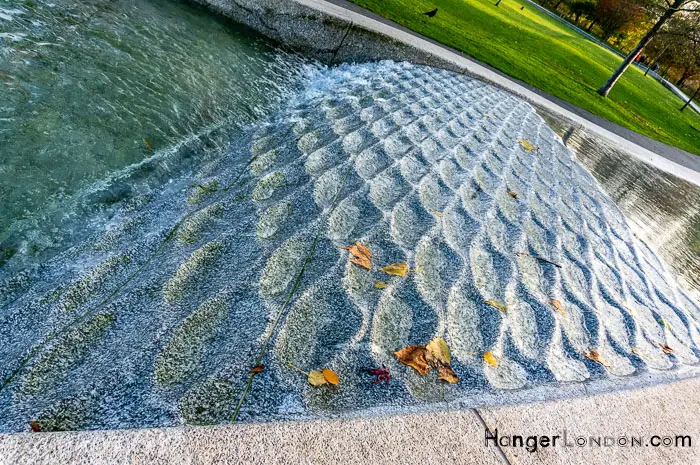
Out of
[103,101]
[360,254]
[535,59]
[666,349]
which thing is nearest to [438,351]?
[360,254]

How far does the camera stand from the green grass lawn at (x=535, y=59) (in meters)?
10.3

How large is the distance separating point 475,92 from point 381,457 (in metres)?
6.60

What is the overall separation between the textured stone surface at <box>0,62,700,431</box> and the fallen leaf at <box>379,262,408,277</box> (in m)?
0.04

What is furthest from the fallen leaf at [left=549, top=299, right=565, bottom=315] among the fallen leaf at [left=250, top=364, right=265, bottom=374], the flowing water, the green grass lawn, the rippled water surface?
the green grass lawn

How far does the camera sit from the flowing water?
67.2 inches

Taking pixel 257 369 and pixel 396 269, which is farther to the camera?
pixel 396 269

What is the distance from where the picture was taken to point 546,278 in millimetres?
2844

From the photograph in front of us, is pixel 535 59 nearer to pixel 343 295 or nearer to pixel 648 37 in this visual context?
pixel 648 37

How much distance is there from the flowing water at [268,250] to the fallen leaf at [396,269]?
0.12ft

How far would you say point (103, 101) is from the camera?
12.3 ft

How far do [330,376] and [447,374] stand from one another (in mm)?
511

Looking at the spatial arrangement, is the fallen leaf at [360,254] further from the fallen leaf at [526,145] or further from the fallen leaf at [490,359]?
the fallen leaf at [526,145]

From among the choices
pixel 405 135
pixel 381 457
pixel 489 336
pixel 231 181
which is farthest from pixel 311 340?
pixel 405 135

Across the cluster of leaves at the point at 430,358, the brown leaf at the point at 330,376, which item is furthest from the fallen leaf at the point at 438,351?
the brown leaf at the point at 330,376
